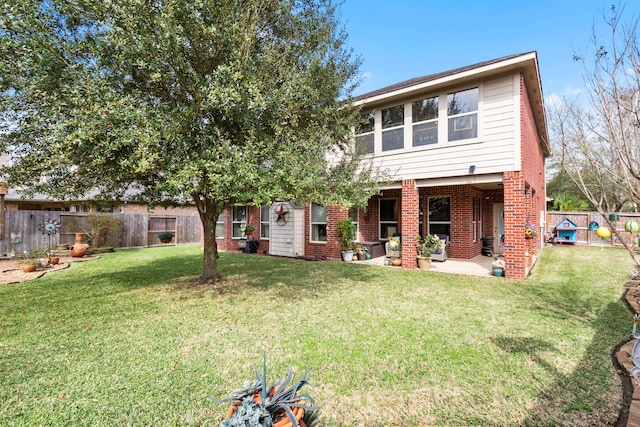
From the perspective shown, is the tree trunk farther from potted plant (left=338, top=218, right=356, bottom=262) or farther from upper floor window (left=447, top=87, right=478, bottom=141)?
upper floor window (left=447, top=87, right=478, bottom=141)

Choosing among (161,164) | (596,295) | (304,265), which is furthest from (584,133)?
(304,265)

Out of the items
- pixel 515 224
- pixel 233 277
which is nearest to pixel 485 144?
pixel 515 224

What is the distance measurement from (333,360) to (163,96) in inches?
198

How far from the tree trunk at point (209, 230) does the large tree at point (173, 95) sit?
1.48m

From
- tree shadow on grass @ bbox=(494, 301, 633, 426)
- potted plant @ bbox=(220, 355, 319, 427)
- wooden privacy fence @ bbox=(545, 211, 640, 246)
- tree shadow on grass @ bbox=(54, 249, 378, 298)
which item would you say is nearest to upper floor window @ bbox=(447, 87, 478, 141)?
tree shadow on grass @ bbox=(54, 249, 378, 298)

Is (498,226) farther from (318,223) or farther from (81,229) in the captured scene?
(81,229)

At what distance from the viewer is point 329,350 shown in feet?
12.0

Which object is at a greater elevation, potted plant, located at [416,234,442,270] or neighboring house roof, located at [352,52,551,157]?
neighboring house roof, located at [352,52,551,157]

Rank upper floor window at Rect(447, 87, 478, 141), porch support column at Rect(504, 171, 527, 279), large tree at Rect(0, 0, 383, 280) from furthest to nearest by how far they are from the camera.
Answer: upper floor window at Rect(447, 87, 478, 141)
porch support column at Rect(504, 171, 527, 279)
large tree at Rect(0, 0, 383, 280)

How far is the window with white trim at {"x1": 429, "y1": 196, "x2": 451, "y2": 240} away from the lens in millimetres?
11508

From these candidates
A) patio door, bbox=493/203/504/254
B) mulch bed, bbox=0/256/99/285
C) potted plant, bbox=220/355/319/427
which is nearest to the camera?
potted plant, bbox=220/355/319/427

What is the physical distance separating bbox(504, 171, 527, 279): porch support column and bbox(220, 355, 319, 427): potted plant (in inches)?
304

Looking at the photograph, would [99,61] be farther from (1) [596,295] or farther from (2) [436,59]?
(2) [436,59]

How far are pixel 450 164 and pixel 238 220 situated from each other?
10428 mm
